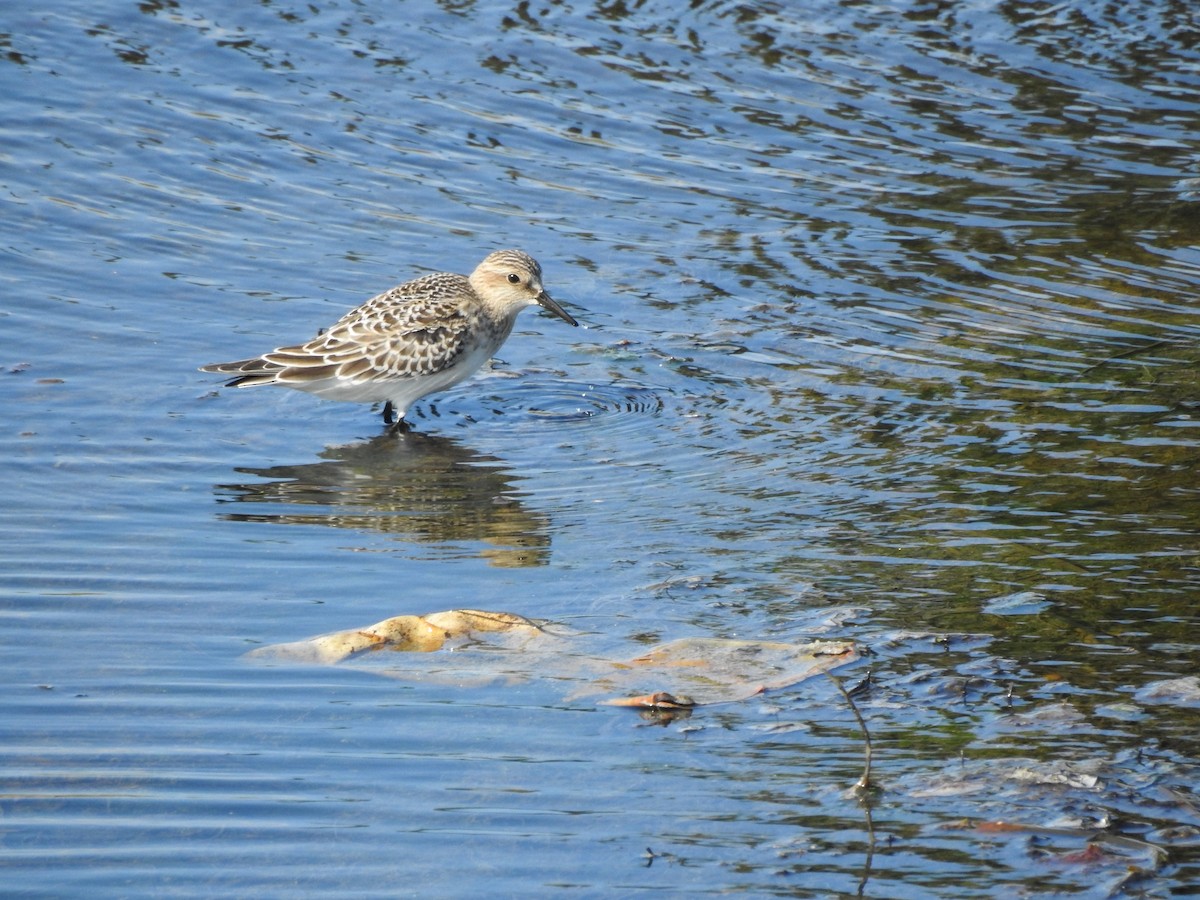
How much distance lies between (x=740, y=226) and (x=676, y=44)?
393 cm

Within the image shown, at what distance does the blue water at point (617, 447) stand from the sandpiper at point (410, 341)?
0.90 feet

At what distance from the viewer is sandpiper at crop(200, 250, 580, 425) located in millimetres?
9109

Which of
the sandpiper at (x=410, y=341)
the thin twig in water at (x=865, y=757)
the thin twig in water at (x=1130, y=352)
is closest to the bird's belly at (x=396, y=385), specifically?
the sandpiper at (x=410, y=341)

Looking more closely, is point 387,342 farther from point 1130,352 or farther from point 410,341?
point 1130,352

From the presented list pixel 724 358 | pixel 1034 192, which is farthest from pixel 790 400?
pixel 1034 192

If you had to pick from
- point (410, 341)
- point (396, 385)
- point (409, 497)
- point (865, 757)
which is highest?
point (865, 757)

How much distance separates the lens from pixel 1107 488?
24.1 ft

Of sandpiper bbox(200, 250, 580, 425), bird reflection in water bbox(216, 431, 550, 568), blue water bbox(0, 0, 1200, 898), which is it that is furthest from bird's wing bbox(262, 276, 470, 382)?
bird reflection in water bbox(216, 431, 550, 568)

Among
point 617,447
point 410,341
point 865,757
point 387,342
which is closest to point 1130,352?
point 617,447

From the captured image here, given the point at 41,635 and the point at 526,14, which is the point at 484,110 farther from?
the point at 41,635

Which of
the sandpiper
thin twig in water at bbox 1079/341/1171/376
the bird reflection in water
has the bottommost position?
the bird reflection in water

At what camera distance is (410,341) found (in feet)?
31.1

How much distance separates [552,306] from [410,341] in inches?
39.5

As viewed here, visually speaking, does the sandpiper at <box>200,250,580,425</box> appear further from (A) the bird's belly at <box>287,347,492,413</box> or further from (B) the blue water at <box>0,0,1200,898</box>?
(B) the blue water at <box>0,0,1200,898</box>
